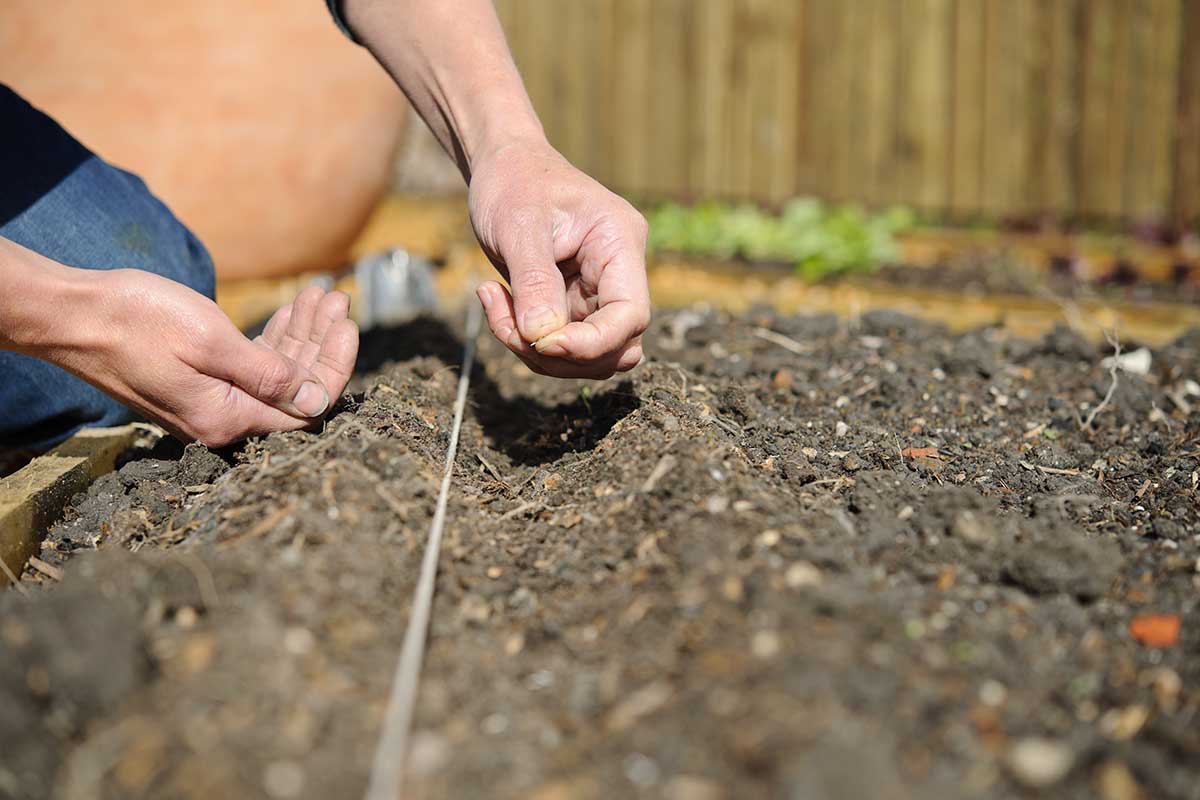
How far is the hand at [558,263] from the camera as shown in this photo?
1.68m

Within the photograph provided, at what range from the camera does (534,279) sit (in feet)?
5.74

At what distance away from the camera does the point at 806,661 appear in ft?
3.54

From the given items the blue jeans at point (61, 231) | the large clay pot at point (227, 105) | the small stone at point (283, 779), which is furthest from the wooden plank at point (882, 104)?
the small stone at point (283, 779)

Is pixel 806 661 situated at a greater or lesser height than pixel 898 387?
greater

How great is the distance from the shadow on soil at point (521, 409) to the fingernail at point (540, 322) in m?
0.36

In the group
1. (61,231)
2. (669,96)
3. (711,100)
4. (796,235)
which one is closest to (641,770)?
(61,231)

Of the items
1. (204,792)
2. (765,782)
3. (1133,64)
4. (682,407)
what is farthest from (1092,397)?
(1133,64)

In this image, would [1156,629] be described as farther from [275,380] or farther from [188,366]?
[188,366]

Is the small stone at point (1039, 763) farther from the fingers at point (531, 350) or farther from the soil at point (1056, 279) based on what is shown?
the soil at point (1056, 279)

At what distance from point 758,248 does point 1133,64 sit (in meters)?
2.00

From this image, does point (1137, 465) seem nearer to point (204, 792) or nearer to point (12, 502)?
point (204, 792)

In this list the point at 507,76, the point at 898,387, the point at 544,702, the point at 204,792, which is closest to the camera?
the point at 204,792

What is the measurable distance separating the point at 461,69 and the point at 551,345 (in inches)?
32.5

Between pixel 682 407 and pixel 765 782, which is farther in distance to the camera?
pixel 682 407
